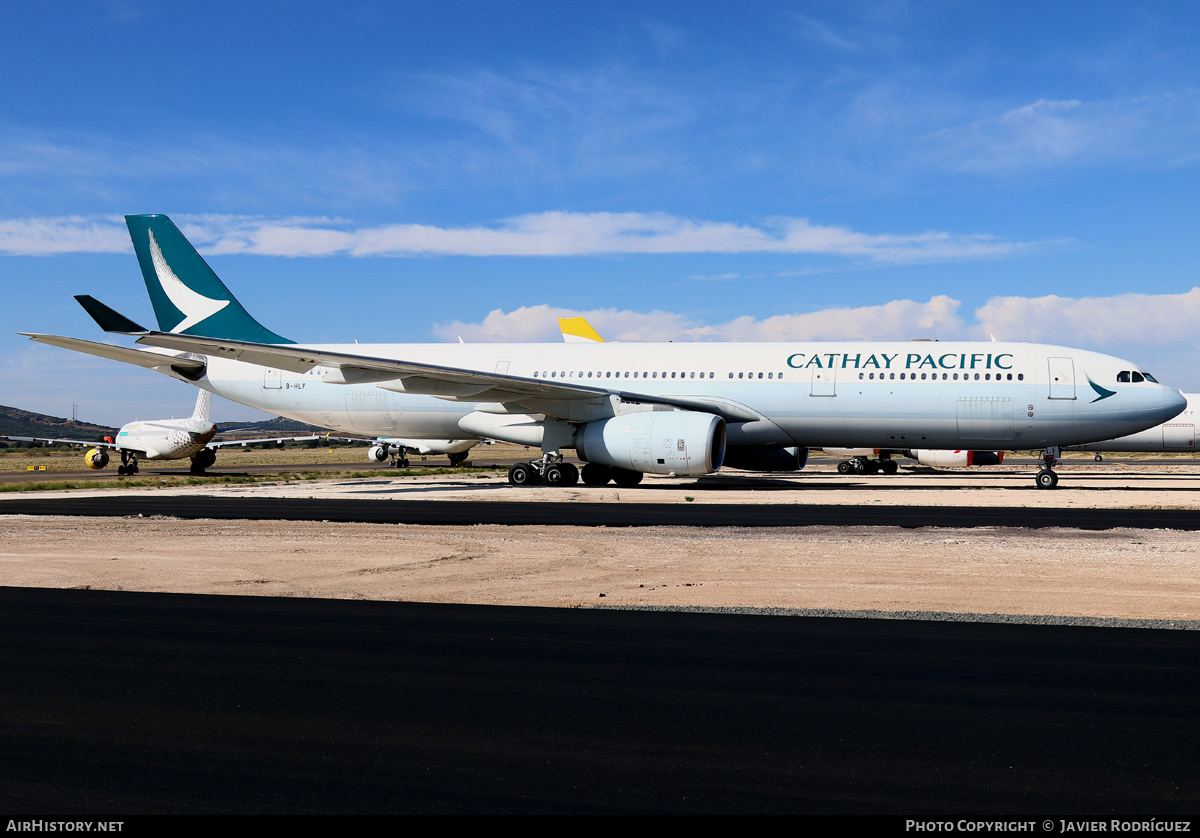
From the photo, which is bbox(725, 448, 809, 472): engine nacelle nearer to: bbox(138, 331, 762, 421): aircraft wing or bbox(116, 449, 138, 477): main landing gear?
bbox(138, 331, 762, 421): aircraft wing

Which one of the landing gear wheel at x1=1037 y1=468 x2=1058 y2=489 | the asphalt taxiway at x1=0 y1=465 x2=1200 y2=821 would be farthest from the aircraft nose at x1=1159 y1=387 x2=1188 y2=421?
the asphalt taxiway at x1=0 y1=465 x2=1200 y2=821

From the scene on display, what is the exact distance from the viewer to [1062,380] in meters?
25.4

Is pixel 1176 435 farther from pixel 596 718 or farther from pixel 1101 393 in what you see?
pixel 596 718

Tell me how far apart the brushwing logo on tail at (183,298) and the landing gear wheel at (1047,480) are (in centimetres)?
2651

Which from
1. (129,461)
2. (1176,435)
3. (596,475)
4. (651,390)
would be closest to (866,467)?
(1176,435)

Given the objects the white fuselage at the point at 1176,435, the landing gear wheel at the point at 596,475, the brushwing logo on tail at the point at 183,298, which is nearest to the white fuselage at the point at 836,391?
the landing gear wheel at the point at 596,475

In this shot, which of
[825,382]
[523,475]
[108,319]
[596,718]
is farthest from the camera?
[523,475]

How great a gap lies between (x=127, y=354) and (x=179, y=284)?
14.9 ft

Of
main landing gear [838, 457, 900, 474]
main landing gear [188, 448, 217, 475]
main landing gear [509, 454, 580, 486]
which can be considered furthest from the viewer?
main landing gear [188, 448, 217, 475]

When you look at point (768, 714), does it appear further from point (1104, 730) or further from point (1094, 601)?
point (1094, 601)

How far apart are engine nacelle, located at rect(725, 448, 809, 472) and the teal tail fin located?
16.5 metres

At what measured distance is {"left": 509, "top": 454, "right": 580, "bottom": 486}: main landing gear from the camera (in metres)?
28.2

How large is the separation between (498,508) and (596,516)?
2977 millimetres

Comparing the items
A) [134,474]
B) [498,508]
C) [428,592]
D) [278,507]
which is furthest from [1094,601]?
[134,474]
